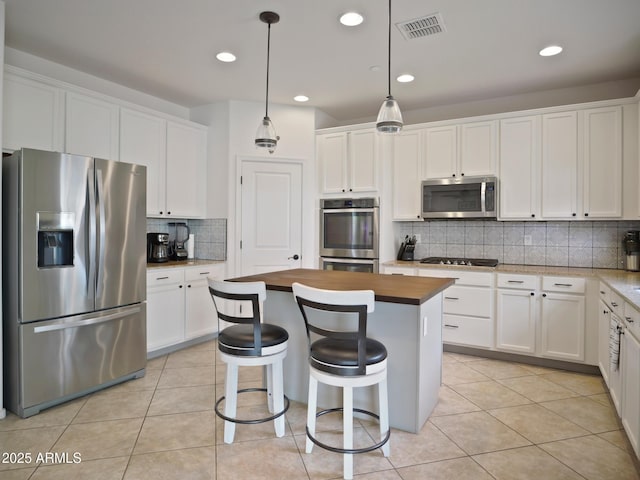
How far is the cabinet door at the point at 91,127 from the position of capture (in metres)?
3.38

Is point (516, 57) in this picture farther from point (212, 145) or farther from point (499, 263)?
point (212, 145)

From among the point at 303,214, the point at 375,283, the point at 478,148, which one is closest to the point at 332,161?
the point at 303,214

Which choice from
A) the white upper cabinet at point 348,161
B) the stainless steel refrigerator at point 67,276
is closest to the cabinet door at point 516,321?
the white upper cabinet at point 348,161

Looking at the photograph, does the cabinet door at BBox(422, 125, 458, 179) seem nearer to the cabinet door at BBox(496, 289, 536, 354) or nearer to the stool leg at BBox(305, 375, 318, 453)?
the cabinet door at BBox(496, 289, 536, 354)

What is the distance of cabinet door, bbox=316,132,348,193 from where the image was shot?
4645 millimetres

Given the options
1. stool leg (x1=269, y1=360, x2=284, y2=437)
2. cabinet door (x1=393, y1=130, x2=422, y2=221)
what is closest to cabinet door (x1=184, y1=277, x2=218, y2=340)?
stool leg (x1=269, y1=360, x2=284, y2=437)

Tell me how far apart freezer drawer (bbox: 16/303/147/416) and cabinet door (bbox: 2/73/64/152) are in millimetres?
1444

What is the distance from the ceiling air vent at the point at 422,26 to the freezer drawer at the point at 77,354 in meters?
2.96

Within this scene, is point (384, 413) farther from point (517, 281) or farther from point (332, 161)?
point (332, 161)

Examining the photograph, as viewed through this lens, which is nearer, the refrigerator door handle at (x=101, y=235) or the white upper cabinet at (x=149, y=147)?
the refrigerator door handle at (x=101, y=235)

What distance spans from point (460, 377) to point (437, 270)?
42.5 inches

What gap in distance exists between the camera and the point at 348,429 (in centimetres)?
200

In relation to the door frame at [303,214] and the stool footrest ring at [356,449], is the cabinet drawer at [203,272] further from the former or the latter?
the stool footrest ring at [356,449]

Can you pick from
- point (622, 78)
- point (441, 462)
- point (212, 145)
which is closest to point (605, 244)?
point (622, 78)
